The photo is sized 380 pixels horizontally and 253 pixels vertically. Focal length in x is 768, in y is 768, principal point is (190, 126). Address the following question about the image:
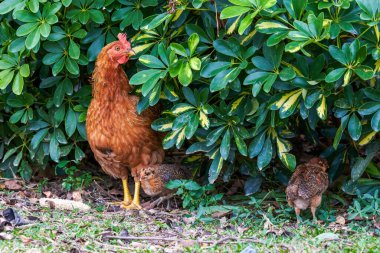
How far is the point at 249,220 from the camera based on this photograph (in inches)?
251

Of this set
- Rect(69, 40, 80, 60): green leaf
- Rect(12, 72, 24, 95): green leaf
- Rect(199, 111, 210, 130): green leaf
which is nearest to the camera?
Rect(199, 111, 210, 130): green leaf

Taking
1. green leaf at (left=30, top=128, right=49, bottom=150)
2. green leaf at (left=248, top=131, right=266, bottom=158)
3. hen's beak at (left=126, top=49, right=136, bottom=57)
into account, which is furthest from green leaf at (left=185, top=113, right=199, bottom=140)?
green leaf at (left=30, top=128, right=49, bottom=150)

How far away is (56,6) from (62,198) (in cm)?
192

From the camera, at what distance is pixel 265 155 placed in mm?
6414

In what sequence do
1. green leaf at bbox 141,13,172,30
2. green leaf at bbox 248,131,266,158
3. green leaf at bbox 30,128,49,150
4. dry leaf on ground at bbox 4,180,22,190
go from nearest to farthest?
green leaf at bbox 141,13,172,30
green leaf at bbox 248,131,266,158
green leaf at bbox 30,128,49,150
dry leaf on ground at bbox 4,180,22,190

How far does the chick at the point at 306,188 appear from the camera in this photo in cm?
628

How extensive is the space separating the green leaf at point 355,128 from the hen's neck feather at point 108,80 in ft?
7.13

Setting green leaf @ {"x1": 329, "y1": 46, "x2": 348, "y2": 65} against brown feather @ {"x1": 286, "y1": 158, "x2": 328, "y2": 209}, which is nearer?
green leaf @ {"x1": 329, "y1": 46, "x2": 348, "y2": 65}

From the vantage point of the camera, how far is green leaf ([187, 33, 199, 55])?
614 cm

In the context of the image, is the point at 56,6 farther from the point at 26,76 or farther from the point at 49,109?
the point at 49,109

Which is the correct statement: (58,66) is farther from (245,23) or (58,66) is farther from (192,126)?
(245,23)

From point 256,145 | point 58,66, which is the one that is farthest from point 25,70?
point 256,145

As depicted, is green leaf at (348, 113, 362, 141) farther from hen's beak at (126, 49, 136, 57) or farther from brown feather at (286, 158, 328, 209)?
hen's beak at (126, 49, 136, 57)

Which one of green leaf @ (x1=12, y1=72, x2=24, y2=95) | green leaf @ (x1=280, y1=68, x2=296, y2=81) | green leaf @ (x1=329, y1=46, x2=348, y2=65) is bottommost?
green leaf @ (x1=12, y1=72, x2=24, y2=95)
